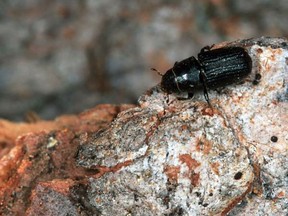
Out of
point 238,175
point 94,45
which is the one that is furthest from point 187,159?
point 94,45

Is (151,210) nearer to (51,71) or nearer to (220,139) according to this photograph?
(220,139)

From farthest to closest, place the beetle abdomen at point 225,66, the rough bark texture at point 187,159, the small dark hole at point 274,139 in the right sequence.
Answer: the beetle abdomen at point 225,66 < the small dark hole at point 274,139 < the rough bark texture at point 187,159

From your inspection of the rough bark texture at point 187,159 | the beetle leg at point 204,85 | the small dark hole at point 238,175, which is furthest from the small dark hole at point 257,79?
the small dark hole at point 238,175

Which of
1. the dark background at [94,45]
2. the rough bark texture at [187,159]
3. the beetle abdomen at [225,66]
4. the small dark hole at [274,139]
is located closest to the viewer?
the rough bark texture at [187,159]

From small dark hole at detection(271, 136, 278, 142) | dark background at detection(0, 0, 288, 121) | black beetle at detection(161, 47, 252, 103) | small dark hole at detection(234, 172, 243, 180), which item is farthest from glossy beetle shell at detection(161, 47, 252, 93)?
dark background at detection(0, 0, 288, 121)

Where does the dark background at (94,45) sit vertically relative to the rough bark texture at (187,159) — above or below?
above

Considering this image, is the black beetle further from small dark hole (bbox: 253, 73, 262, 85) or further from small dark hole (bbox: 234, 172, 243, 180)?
small dark hole (bbox: 234, 172, 243, 180)

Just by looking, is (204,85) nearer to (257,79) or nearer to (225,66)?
(225,66)

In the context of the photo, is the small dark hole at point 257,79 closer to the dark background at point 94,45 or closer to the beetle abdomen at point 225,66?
the beetle abdomen at point 225,66
